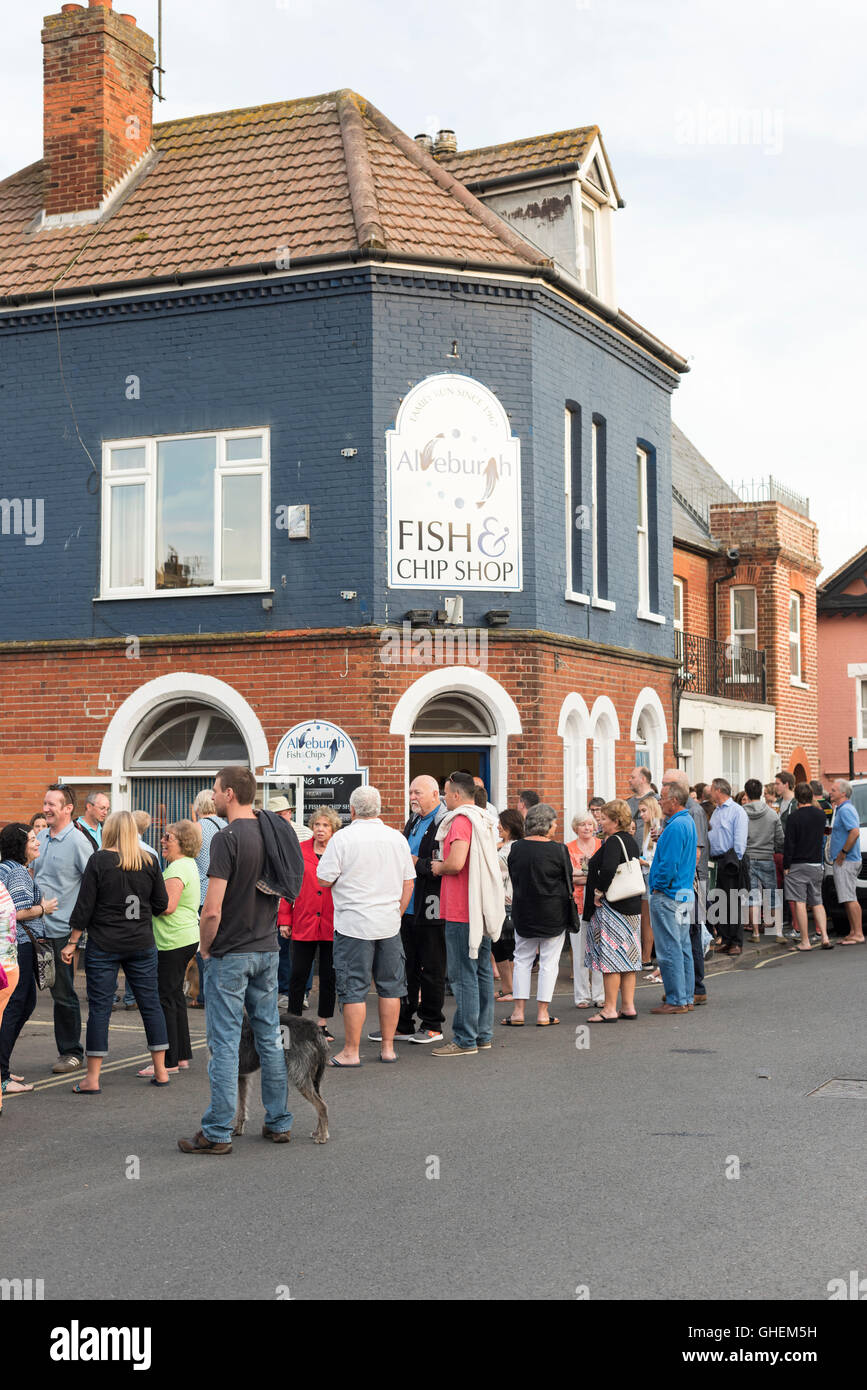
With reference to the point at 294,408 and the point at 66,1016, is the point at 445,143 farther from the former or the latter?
the point at 66,1016

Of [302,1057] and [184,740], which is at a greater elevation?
[184,740]

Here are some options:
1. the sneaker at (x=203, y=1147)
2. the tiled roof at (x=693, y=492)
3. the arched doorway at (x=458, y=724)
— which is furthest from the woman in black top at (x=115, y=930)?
the tiled roof at (x=693, y=492)

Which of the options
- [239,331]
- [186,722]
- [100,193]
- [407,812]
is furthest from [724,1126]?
[100,193]

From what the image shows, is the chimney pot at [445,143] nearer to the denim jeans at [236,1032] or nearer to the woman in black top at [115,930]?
the woman in black top at [115,930]

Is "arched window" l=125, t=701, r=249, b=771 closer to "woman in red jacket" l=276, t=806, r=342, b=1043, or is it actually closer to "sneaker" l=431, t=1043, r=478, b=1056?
"woman in red jacket" l=276, t=806, r=342, b=1043

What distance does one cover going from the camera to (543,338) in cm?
1661

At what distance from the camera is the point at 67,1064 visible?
10.2 metres

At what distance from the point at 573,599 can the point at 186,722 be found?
15.6 feet

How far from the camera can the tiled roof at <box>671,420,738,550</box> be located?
1119 inches

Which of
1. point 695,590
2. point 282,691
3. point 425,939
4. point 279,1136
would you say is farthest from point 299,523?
point 695,590

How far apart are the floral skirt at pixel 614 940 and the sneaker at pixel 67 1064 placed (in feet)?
13.8

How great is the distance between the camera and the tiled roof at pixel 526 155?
18250 millimetres

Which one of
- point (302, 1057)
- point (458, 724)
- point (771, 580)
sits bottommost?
point (302, 1057)

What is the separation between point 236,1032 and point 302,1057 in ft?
1.39
